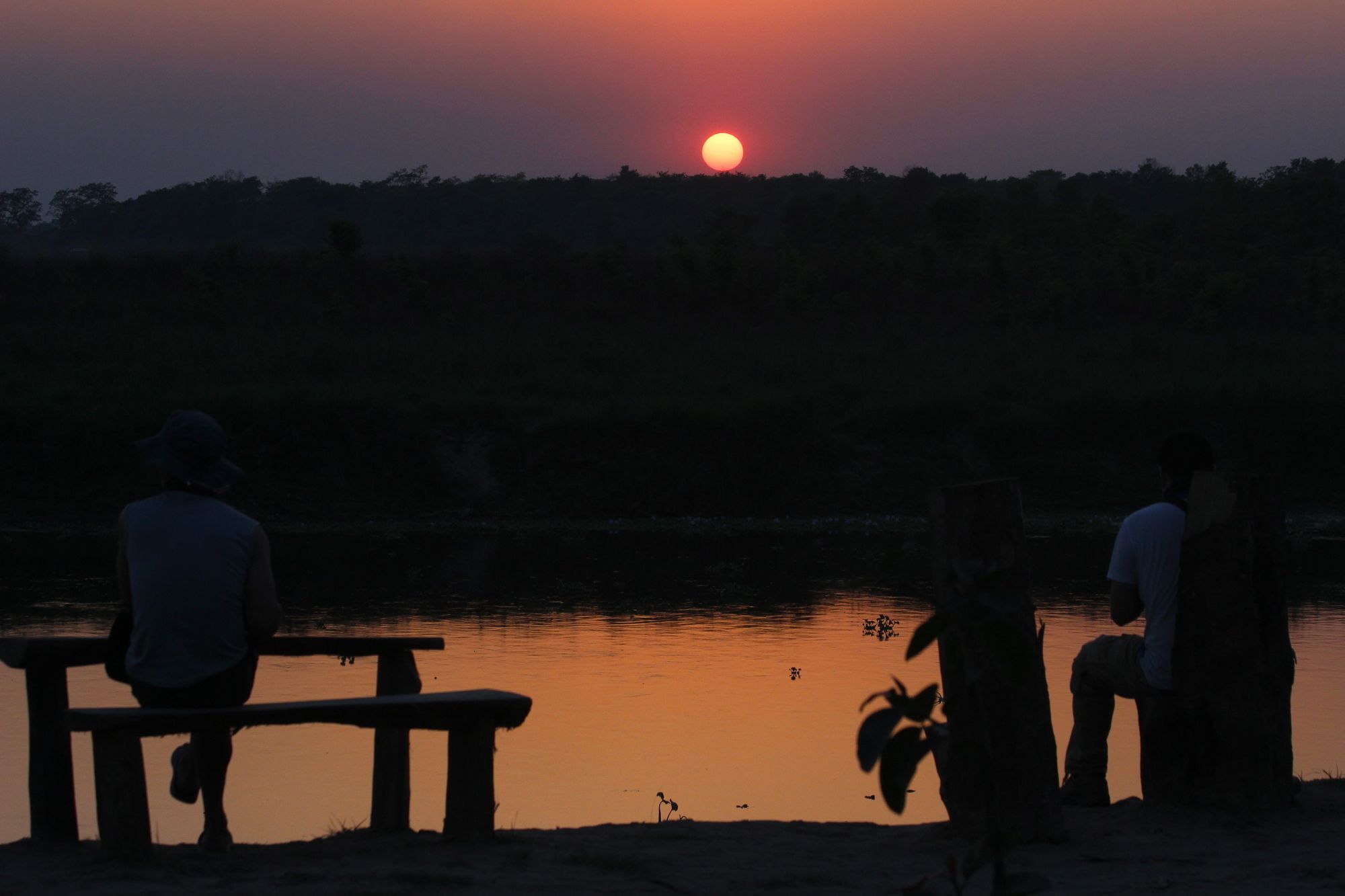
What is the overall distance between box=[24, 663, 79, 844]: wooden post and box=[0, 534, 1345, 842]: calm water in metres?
0.98

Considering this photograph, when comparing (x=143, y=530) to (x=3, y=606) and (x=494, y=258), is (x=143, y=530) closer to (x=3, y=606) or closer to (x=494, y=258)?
(x=3, y=606)

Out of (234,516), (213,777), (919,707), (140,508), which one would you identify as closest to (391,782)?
(213,777)

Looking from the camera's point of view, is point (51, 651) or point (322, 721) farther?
point (51, 651)

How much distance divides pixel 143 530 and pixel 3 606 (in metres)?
10.6

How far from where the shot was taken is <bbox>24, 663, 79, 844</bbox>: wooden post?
5.84 m

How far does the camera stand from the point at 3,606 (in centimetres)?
1509

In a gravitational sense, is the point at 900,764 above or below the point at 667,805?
above

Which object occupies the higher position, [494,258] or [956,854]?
[494,258]

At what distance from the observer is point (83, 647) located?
19.1 ft

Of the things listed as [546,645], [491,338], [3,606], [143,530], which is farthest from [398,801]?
[491,338]

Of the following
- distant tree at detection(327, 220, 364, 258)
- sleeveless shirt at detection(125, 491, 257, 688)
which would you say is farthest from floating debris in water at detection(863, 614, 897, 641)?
distant tree at detection(327, 220, 364, 258)

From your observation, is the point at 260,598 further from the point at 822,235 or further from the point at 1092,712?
the point at 822,235

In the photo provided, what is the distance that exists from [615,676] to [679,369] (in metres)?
27.0

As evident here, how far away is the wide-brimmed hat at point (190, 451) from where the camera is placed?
18.0 feet
